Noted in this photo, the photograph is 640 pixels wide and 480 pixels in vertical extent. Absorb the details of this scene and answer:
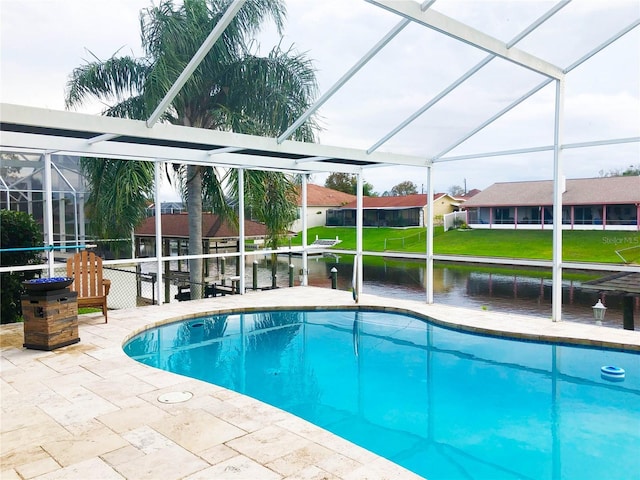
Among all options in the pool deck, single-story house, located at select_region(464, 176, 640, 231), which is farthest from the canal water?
the pool deck

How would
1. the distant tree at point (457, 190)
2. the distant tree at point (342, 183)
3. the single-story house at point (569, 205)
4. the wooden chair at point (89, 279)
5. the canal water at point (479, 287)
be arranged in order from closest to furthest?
1. the wooden chair at point (89, 279)
2. the canal water at point (479, 287)
3. the single-story house at point (569, 205)
4. the distant tree at point (342, 183)
5. the distant tree at point (457, 190)

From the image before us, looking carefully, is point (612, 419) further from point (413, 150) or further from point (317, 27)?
point (317, 27)

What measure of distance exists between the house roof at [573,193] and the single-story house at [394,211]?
4403 mm

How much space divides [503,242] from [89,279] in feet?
84.9

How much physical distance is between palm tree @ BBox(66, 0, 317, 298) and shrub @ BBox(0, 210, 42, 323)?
321 centimetres

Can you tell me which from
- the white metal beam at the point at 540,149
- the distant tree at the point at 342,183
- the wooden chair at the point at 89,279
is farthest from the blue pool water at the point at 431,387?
the distant tree at the point at 342,183

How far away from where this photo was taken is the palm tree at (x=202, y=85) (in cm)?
1189

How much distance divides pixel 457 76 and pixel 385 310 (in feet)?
14.4

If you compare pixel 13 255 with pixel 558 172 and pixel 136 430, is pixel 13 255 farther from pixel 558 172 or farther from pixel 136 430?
pixel 558 172

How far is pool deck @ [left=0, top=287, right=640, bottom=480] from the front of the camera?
312 centimetres

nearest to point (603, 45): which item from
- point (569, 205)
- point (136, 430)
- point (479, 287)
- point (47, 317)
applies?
point (136, 430)

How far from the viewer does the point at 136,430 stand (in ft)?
12.3

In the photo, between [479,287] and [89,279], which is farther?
[479,287]

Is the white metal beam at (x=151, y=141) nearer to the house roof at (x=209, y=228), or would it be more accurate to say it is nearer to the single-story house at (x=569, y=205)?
the house roof at (x=209, y=228)
